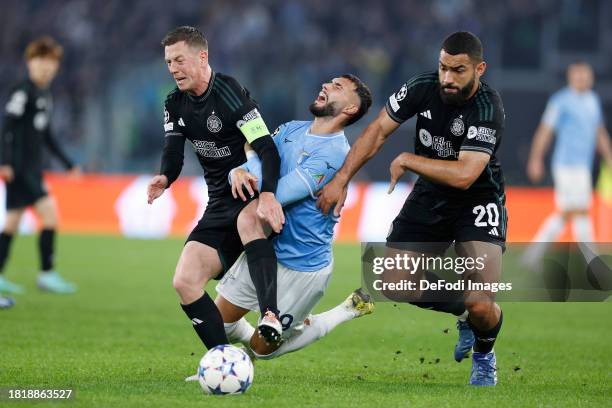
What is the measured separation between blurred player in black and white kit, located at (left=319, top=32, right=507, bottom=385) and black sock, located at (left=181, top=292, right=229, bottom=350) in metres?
0.91

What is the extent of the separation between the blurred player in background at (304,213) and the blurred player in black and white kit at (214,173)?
0.47ft

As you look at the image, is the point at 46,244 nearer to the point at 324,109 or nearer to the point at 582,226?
the point at 324,109

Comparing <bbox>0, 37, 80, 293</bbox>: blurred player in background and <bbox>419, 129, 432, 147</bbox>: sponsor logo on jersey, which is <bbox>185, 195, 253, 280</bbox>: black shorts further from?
<bbox>0, 37, 80, 293</bbox>: blurred player in background

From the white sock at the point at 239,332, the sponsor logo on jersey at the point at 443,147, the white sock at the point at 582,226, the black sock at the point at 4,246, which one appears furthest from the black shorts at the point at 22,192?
the white sock at the point at 582,226

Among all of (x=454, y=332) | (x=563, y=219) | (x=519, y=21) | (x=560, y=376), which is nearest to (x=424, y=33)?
(x=519, y=21)

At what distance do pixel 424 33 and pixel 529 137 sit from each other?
3.00 meters

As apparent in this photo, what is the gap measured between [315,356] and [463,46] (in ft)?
8.89

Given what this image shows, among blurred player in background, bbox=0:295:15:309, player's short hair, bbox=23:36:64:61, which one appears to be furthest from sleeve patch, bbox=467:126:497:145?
player's short hair, bbox=23:36:64:61

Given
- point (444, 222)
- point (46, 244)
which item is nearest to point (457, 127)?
point (444, 222)

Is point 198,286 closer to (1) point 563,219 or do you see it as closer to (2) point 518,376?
(2) point 518,376

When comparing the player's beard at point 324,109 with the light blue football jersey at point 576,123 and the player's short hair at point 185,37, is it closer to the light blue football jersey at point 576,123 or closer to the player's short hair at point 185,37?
the player's short hair at point 185,37

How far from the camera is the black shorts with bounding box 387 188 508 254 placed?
22.6 ft

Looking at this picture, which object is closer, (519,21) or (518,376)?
(518,376)

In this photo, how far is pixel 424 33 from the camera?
22.2 m
